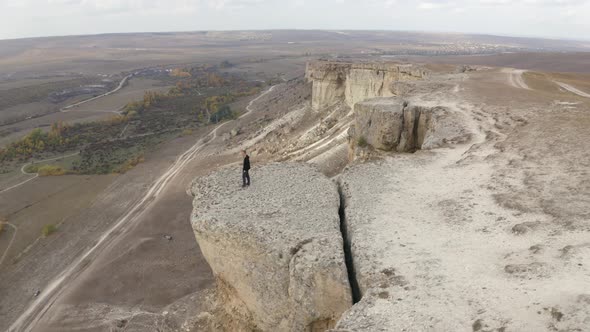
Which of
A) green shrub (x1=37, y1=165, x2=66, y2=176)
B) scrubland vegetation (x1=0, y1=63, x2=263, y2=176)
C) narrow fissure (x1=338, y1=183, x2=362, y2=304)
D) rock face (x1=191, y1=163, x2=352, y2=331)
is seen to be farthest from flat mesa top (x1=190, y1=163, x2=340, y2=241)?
green shrub (x1=37, y1=165, x2=66, y2=176)

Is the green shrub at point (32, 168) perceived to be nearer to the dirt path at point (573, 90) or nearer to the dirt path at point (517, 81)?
the dirt path at point (517, 81)

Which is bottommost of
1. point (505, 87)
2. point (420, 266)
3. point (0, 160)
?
point (0, 160)

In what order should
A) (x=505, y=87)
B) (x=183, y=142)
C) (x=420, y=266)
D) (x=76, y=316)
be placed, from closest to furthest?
1. (x=420, y=266)
2. (x=76, y=316)
3. (x=505, y=87)
4. (x=183, y=142)

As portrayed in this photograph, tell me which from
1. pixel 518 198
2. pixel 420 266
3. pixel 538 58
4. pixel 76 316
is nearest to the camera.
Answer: pixel 420 266

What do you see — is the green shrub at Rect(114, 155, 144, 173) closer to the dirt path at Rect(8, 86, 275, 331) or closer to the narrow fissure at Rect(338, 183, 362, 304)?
the dirt path at Rect(8, 86, 275, 331)

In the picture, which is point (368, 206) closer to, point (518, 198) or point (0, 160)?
point (518, 198)

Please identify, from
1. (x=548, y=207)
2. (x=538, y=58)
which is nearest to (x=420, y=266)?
(x=548, y=207)

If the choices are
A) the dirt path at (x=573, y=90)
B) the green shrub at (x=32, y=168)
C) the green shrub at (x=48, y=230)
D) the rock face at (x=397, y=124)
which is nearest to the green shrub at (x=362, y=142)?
the rock face at (x=397, y=124)
